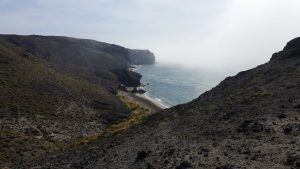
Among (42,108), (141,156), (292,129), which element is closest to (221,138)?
(292,129)

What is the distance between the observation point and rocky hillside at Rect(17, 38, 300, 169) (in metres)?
26.6

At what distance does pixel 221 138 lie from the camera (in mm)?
31469

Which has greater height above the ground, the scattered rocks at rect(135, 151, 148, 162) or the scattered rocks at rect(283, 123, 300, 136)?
the scattered rocks at rect(283, 123, 300, 136)

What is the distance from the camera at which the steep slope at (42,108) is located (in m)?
53.7

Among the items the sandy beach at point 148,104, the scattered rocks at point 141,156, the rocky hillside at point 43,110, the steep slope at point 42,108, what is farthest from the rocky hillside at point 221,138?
the sandy beach at point 148,104

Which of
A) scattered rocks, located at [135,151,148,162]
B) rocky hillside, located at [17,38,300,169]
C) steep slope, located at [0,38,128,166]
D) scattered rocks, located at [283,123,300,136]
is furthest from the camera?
steep slope, located at [0,38,128,166]

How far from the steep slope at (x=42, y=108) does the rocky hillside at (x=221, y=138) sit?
42.0 feet

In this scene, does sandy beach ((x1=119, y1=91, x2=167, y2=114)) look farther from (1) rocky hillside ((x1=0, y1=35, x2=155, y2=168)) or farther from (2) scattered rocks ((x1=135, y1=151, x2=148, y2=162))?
(2) scattered rocks ((x1=135, y1=151, x2=148, y2=162))

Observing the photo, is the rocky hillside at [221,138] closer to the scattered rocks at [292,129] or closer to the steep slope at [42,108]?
the scattered rocks at [292,129]

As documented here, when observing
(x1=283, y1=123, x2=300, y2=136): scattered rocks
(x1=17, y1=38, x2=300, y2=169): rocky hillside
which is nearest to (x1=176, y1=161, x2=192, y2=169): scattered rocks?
(x1=17, y1=38, x2=300, y2=169): rocky hillside

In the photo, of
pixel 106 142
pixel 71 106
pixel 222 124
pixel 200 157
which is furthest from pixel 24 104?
pixel 200 157

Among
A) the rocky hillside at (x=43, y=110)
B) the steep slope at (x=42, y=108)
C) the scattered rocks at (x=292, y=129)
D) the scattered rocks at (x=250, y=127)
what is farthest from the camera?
the steep slope at (x=42, y=108)

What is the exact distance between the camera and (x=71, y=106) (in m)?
72.4

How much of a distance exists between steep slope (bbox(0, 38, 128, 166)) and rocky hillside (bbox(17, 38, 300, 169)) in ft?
42.0
